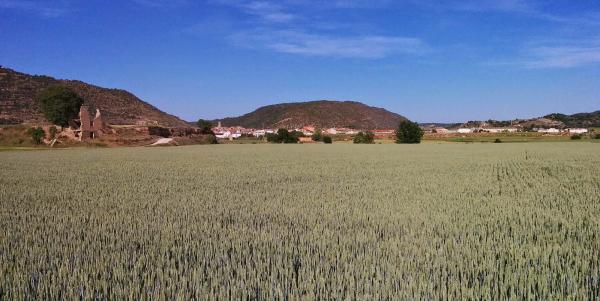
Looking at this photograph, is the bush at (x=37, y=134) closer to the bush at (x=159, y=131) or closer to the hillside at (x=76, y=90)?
the bush at (x=159, y=131)

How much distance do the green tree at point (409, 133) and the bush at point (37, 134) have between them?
62739 millimetres

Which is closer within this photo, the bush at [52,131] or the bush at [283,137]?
the bush at [52,131]

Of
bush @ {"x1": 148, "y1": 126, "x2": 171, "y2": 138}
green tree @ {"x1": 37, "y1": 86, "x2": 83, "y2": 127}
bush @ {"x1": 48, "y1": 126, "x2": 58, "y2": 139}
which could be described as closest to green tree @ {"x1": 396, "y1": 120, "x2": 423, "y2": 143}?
bush @ {"x1": 148, "y1": 126, "x2": 171, "y2": 138}

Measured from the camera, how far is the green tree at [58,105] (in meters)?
65.8

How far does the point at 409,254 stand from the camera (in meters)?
5.56

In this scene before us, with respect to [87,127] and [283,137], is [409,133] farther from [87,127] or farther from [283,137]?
[87,127]

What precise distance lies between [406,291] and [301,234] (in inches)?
111

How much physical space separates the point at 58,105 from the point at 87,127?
19.1 ft

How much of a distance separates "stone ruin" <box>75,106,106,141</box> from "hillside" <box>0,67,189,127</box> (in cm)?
2049

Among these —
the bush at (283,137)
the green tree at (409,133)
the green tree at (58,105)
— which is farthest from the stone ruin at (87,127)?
the green tree at (409,133)

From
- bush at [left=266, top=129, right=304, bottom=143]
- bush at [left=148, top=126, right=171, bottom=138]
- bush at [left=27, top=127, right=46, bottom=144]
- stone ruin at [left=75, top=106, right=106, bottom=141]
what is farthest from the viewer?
bush at [left=266, top=129, right=304, bottom=143]

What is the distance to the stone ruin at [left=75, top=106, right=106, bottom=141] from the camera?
6341 centimetres

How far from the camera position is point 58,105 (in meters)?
65.8

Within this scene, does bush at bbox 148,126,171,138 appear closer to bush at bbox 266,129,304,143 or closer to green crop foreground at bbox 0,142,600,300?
bush at bbox 266,129,304,143
